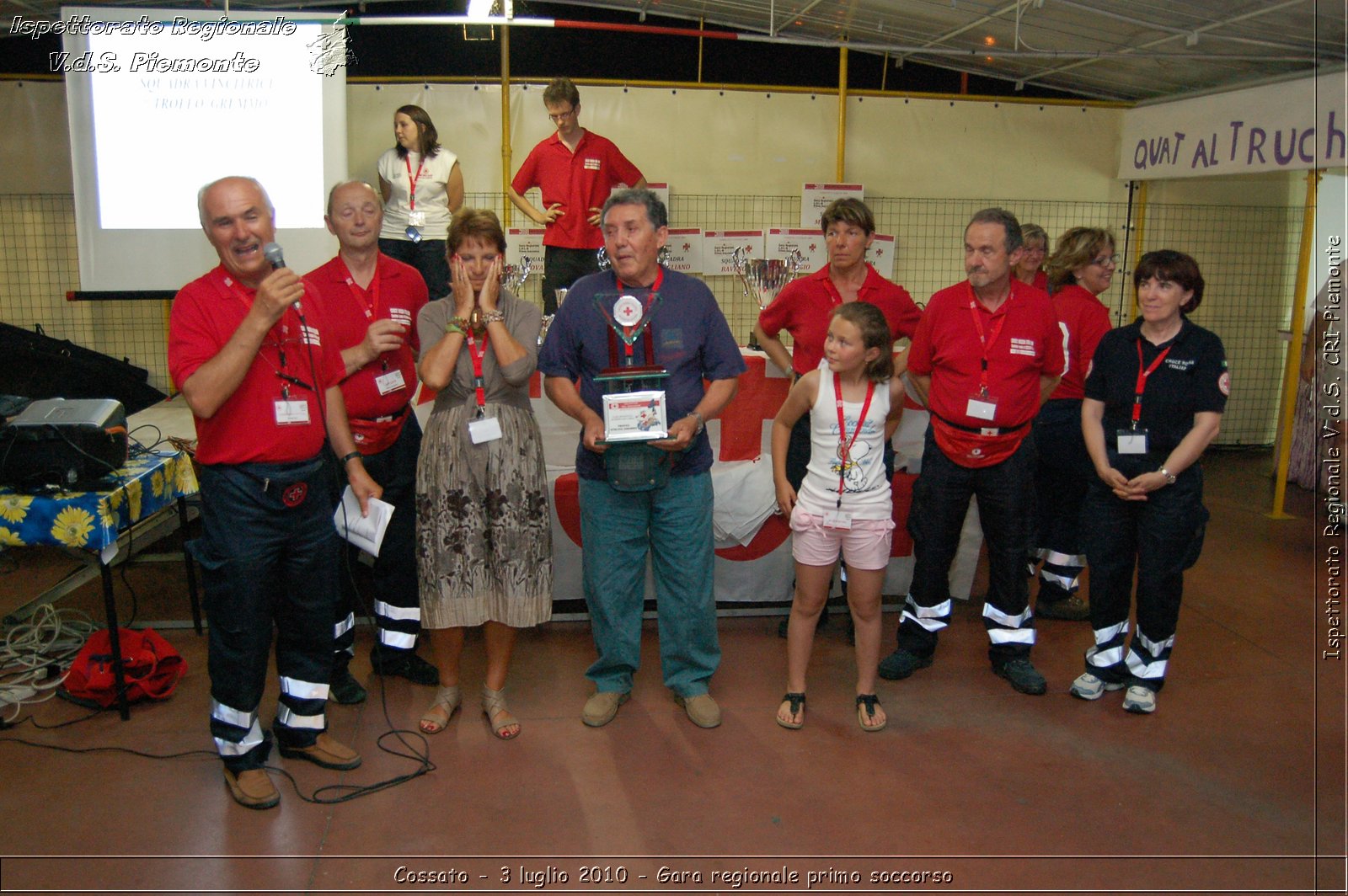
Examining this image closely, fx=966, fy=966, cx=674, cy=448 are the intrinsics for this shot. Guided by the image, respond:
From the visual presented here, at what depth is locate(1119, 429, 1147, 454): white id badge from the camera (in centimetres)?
327

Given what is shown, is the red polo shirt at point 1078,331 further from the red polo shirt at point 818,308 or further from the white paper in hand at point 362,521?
the white paper in hand at point 362,521

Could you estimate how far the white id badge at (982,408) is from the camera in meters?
3.33

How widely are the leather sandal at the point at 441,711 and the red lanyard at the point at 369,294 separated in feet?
4.26

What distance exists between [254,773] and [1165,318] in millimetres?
3212

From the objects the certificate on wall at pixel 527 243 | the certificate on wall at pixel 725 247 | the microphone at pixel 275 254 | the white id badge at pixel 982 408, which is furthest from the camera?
the certificate on wall at pixel 725 247

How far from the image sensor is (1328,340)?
457 centimetres

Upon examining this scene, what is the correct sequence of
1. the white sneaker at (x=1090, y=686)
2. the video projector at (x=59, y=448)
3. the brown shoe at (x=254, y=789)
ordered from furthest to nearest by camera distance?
the white sneaker at (x=1090, y=686) < the video projector at (x=59, y=448) < the brown shoe at (x=254, y=789)

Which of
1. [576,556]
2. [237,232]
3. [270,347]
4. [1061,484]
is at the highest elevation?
[237,232]

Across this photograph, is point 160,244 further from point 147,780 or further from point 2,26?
point 147,780

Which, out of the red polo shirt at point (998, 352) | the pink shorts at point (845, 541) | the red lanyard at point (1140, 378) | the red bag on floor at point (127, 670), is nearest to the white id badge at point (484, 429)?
the pink shorts at point (845, 541)

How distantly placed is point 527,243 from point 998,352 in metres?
4.34

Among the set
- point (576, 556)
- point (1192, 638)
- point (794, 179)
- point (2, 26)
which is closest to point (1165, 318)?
point (1192, 638)

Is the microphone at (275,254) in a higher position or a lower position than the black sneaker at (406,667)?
higher

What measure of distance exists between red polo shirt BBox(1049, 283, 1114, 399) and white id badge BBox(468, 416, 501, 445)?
96.7 inches
